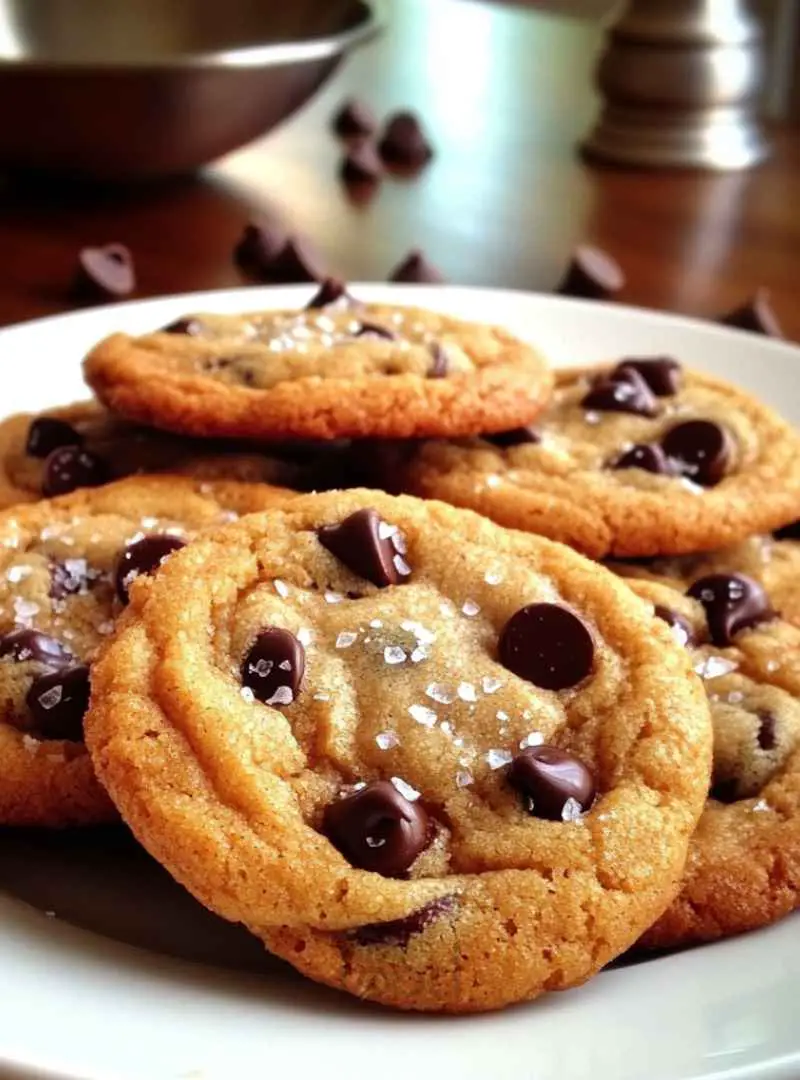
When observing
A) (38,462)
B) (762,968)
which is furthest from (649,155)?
(762,968)

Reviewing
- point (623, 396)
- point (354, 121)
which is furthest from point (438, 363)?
point (354, 121)

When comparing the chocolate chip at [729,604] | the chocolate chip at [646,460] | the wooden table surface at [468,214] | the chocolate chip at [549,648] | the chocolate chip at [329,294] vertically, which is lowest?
the wooden table surface at [468,214]

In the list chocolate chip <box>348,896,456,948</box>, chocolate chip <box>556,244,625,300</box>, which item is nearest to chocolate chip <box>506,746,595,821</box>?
chocolate chip <box>348,896,456,948</box>

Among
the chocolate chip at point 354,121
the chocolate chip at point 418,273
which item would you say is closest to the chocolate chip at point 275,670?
the chocolate chip at point 418,273

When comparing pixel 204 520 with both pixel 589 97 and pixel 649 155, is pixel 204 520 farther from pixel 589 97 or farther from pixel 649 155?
pixel 589 97

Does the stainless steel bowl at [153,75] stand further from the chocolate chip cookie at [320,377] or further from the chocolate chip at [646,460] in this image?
the chocolate chip at [646,460]

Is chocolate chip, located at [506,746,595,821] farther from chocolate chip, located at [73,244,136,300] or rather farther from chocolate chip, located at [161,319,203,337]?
chocolate chip, located at [73,244,136,300]
